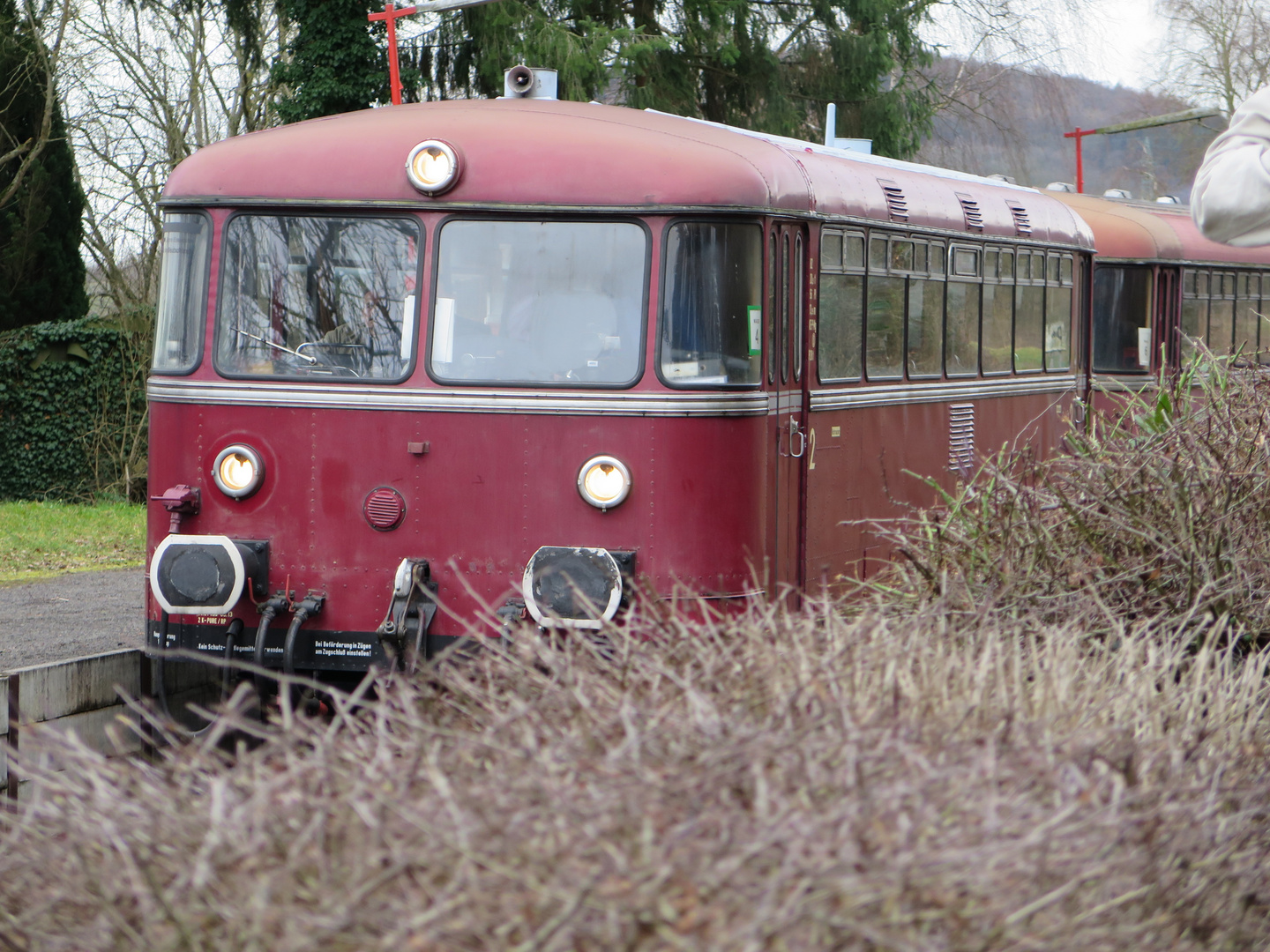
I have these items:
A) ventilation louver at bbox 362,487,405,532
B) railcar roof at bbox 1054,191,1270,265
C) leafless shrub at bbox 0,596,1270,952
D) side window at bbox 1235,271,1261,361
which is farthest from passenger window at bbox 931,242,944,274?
side window at bbox 1235,271,1261,361

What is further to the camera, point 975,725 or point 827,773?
point 975,725

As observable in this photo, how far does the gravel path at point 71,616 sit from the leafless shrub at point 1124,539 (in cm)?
562

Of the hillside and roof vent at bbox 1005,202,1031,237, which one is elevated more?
the hillside

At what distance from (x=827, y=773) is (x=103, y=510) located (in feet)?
57.9

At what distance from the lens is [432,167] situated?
264 inches

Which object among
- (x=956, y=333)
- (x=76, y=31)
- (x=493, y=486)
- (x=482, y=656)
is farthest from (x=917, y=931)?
(x=76, y=31)

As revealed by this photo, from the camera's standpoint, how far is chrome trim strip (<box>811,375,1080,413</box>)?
7.67m

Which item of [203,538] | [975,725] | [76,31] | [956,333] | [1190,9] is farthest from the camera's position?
[1190,9]

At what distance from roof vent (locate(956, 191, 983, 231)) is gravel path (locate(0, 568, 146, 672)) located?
5322 mm

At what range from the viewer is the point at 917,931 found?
252cm

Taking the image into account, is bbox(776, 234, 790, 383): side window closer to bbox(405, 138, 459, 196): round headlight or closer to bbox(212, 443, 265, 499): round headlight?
bbox(405, 138, 459, 196): round headlight

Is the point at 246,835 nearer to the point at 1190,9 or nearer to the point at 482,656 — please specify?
the point at 482,656

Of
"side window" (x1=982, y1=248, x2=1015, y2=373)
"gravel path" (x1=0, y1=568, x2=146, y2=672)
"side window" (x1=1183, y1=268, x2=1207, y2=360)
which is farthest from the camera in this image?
"side window" (x1=1183, y1=268, x2=1207, y2=360)

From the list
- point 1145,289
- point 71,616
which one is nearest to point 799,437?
point 71,616
